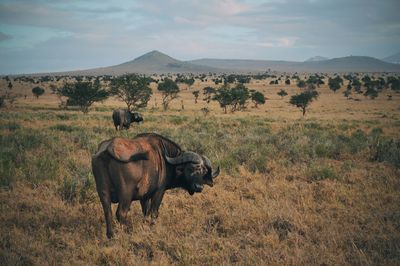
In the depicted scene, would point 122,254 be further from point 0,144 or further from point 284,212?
point 0,144

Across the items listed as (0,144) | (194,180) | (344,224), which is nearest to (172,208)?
(194,180)

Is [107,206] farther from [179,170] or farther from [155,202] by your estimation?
[179,170]

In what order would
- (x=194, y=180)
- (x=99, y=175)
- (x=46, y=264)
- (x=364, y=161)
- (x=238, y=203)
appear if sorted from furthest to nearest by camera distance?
(x=364, y=161)
(x=238, y=203)
(x=194, y=180)
(x=99, y=175)
(x=46, y=264)

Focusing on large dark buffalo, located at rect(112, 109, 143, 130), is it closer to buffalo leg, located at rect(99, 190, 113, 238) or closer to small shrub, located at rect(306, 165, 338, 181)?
small shrub, located at rect(306, 165, 338, 181)

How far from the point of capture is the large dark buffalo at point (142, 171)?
5.37 m

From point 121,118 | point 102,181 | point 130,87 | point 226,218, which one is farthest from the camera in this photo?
point 130,87

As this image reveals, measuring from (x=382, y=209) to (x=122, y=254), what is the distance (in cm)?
551

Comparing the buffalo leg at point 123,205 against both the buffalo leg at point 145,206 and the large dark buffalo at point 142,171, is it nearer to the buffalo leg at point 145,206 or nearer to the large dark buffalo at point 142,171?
the large dark buffalo at point 142,171

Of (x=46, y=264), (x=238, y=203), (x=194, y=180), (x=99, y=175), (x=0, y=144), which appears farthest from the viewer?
(x=0, y=144)

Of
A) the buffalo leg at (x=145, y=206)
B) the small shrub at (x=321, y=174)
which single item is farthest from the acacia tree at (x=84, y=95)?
the buffalo leg at (x=145, y=206)

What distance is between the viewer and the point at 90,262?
5023 mm

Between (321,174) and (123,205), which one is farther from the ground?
(123,205)

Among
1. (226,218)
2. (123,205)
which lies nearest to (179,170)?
(123,205)

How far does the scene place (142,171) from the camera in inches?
222
